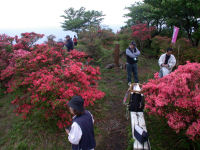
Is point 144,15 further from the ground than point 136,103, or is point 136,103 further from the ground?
point 144,15

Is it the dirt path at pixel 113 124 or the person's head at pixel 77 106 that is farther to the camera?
the dirt path at pixel 113 124

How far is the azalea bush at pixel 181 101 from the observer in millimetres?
2416

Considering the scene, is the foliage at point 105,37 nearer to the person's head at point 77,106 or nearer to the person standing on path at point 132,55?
the person standing on path at point 132,55

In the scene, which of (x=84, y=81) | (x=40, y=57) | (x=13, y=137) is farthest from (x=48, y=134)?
(x=40, y=57)

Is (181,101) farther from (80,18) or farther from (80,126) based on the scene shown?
(80,18)

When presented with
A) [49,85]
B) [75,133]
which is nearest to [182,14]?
[49,85]

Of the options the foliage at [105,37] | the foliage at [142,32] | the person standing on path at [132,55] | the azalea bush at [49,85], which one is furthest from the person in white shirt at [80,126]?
A: the foliage at [105,37]

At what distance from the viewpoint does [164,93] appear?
2695 millimetres

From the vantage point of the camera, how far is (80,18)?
23.7m

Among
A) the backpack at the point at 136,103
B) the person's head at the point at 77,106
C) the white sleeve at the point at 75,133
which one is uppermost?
the person's head at the point at 77,106

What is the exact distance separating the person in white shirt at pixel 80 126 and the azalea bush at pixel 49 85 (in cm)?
121

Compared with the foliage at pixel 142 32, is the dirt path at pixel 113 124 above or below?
below

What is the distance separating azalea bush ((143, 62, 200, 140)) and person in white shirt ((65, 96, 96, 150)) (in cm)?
127

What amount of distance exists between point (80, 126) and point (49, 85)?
5.34 ft
